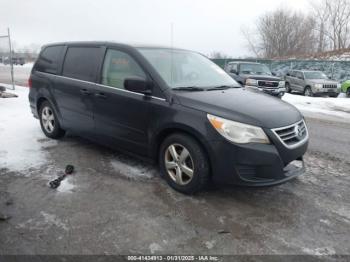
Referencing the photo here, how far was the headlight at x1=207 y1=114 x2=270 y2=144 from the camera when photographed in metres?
3.38

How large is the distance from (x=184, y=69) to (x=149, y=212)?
203 cm

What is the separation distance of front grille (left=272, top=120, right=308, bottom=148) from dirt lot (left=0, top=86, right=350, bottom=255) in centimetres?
68

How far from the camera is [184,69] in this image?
4484 millimetres

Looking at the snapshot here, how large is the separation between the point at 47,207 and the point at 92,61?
230 centimetres

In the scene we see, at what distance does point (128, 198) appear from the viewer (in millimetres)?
3744

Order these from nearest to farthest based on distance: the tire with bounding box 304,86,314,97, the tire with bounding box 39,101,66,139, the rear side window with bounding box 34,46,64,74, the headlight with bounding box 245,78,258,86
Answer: the rear side window with bounding box 34,46,64,74 → the tire with bounding box 39,101,66,139 → the headlight with bounding box 245,78,258,86 → the tire with bounding box 304,86,314,97

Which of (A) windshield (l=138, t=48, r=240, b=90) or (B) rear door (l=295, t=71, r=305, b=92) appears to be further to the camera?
(B) rear door (l=295, t=71, r=305, b=92)

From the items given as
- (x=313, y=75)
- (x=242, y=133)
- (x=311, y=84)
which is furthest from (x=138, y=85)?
(x=313, y=75)

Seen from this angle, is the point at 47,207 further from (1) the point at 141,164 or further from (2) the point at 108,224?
(1) the point at 141,164

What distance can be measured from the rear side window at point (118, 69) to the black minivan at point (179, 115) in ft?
0.04

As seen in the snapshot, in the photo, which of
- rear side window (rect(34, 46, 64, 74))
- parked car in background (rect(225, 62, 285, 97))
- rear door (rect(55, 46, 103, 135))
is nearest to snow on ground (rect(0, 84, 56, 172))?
rear door (rect(55, 46, 103, 135))

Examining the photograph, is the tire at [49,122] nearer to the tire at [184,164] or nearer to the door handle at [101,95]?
the door handle at [101,95]

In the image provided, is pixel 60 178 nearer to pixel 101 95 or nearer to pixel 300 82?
pixel 101 95

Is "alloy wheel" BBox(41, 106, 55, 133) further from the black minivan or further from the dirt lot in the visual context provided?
the dirt lot
